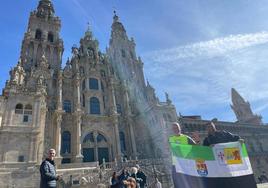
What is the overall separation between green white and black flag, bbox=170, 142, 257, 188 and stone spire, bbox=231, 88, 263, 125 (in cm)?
5707

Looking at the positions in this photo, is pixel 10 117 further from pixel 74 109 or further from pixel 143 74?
pixel 143 74

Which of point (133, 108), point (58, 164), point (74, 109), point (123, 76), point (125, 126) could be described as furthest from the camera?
point (123, 76)

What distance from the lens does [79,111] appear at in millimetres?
29312

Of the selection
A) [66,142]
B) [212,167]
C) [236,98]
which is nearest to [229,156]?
[212,167]


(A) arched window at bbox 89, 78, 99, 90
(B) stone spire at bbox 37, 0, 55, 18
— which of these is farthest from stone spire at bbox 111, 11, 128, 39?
(A) arched window at bbox 89, 78, 99, 90

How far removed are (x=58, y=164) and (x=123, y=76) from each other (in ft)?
73.3

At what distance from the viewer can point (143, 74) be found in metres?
42.2

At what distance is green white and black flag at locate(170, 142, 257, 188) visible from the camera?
5250 millimetres

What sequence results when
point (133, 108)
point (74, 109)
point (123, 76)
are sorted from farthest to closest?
point (123, 76) → point (133, 108) → point (74, 109)

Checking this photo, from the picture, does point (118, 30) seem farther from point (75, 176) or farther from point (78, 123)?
point (75, 176)

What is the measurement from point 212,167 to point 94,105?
96.2ft

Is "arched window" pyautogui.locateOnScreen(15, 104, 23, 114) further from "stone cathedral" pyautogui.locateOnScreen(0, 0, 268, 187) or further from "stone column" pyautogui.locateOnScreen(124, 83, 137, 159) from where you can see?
"stone column" pyautogui.locateOnScreen(124, 83, 137, 159)

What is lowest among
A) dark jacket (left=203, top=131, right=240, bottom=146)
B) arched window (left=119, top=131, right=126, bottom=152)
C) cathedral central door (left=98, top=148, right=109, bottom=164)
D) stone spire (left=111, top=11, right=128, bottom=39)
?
dark jacket (left=203, top=131, right=240, bottom=146)

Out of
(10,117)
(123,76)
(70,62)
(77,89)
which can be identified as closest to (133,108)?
(123,76)
